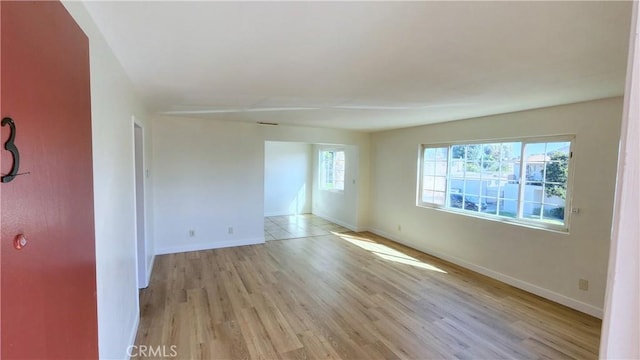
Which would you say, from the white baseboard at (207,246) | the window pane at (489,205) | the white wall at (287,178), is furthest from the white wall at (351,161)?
the window pane at (489,205)

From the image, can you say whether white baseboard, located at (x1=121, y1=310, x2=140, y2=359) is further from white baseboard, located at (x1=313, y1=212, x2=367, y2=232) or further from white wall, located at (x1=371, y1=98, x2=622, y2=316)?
white baseboard, located at (x1=313, y1=212, x2=367, y2=232)

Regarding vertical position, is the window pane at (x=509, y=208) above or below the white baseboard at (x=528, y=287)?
above

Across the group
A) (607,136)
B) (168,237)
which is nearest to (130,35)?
(168,237)

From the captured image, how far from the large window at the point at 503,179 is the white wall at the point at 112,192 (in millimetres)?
4181

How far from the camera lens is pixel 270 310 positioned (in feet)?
9.69

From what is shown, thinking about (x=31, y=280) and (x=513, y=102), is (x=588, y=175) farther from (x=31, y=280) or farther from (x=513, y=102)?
(x=31, y=280)

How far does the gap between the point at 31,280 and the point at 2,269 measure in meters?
0.14

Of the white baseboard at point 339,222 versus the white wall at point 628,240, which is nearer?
the white wall at point 628,240

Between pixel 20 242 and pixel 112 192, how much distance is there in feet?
3.90

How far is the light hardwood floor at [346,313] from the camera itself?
238cm

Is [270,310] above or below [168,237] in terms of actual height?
below

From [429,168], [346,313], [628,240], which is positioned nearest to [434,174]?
[429,168]

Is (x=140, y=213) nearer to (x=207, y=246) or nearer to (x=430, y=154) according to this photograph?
(x=207, y=246)

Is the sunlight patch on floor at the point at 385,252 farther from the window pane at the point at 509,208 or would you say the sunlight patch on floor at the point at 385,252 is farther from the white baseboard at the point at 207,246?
the white baseboard at the point at 207,246
